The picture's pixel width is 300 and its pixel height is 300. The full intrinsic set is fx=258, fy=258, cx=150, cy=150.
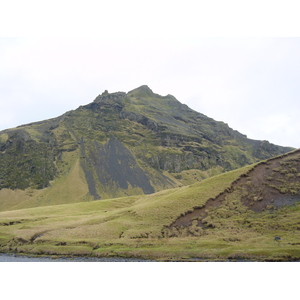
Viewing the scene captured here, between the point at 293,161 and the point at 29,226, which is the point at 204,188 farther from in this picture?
the point at 29,226

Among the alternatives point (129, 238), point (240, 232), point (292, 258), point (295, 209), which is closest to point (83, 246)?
point (129, 238)

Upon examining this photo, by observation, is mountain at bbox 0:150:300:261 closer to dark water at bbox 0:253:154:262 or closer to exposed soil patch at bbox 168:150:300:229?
exposed soil patch at bbox 168:150:300:229

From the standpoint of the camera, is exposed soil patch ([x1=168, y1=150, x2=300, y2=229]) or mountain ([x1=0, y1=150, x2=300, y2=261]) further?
exposed soil patch ([x1=168, y1=150, x2=300, y2=229])

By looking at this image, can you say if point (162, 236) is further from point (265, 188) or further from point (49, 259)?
point (265, 188)

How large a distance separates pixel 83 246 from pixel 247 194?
3961 cm

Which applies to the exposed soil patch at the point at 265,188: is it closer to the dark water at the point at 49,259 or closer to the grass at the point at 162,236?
the grass at the point at 162,236

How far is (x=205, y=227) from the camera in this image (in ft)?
180

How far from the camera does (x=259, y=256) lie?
40.0 m

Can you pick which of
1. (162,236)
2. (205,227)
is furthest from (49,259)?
(205,227)

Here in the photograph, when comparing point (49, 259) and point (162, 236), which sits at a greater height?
point (162, 236)

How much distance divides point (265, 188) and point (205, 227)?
19.6 m

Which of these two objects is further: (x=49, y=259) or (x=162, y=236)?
(x=162, y=236)

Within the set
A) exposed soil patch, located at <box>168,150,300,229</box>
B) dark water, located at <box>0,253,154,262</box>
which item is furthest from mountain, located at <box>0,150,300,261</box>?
dark water, located at <box>0,253,154,262</box>

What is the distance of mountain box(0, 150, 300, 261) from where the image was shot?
1759 inches
